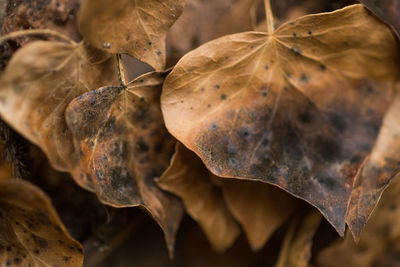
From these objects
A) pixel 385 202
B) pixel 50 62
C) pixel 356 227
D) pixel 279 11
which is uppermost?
pixel 50 62

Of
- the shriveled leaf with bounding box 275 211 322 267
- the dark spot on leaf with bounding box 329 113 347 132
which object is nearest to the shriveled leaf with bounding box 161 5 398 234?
the dark spot on leaf with bounding box 329 113 347 132

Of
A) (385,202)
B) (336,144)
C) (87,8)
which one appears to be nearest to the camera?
(87,8)

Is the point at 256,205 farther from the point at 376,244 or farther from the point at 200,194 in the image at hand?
the point at 376,244

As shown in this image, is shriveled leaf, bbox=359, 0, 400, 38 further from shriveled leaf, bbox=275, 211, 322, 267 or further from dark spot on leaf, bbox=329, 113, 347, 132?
shriveled leaf, bbox=275, 211, 322, 267

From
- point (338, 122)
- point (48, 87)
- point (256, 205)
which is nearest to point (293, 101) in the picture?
point (338, 122)

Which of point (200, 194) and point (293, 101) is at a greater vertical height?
point (293, 101)

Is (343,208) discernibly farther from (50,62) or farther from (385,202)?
(50,62)

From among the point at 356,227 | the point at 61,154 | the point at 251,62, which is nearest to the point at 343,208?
the point at 356,227
